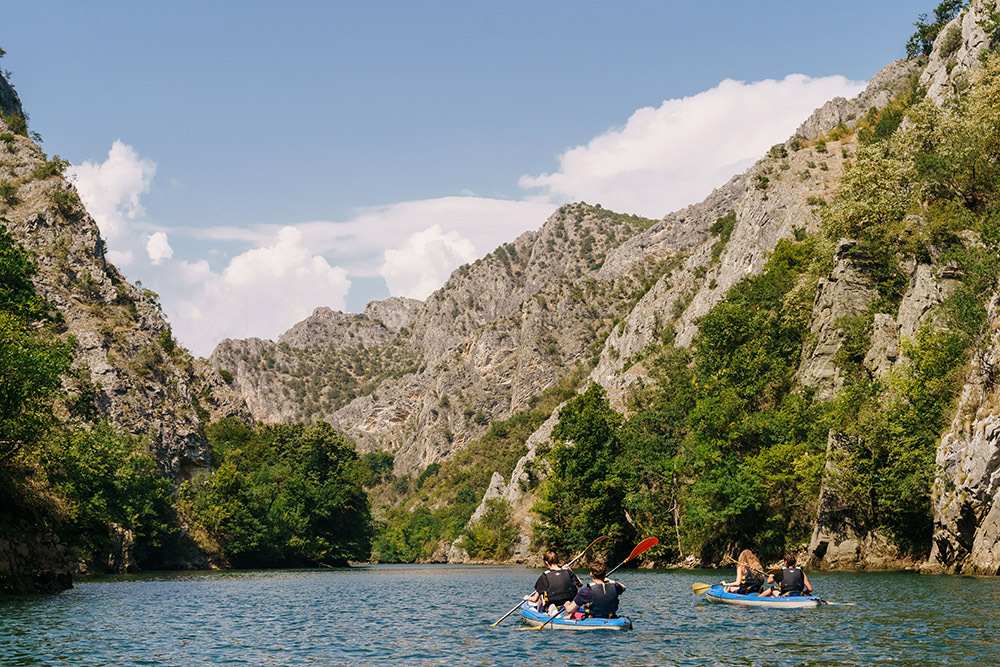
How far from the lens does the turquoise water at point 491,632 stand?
2205 cm

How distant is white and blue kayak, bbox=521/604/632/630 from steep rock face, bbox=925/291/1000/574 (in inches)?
977

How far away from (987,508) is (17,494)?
46.4m

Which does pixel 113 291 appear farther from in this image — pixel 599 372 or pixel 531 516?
pixel 599 372

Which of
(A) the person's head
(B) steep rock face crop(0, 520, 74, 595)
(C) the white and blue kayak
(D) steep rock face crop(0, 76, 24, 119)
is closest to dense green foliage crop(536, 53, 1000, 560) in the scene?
(A) the person's head

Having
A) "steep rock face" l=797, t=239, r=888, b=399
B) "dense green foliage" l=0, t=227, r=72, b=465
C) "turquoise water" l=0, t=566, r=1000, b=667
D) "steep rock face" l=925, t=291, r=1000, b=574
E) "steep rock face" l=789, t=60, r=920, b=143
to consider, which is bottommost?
"turquoise water" l=0, t=566, r=1000, b=667

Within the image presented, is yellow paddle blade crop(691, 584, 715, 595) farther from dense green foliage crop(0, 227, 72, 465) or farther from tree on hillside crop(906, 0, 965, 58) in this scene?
tree on hillside crop(906, 0, 965, 58)

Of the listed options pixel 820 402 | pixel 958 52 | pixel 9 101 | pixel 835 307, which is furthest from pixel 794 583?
pixel 9 101

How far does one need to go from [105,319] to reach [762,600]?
9530cm

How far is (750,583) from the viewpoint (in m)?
35.2

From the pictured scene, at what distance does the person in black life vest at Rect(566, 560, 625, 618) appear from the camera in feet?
89.0

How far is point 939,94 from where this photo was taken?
87188mm

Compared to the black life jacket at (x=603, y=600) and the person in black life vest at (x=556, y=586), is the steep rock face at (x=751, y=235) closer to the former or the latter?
the person in black life vest at (x=556, y=586)

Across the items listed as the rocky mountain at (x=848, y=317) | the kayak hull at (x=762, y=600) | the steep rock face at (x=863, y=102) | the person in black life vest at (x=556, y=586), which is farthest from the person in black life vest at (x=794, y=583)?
the steep rock face at (x=863, y=102)

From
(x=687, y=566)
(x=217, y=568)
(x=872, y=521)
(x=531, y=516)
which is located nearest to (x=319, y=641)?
(x=872, y=521)
